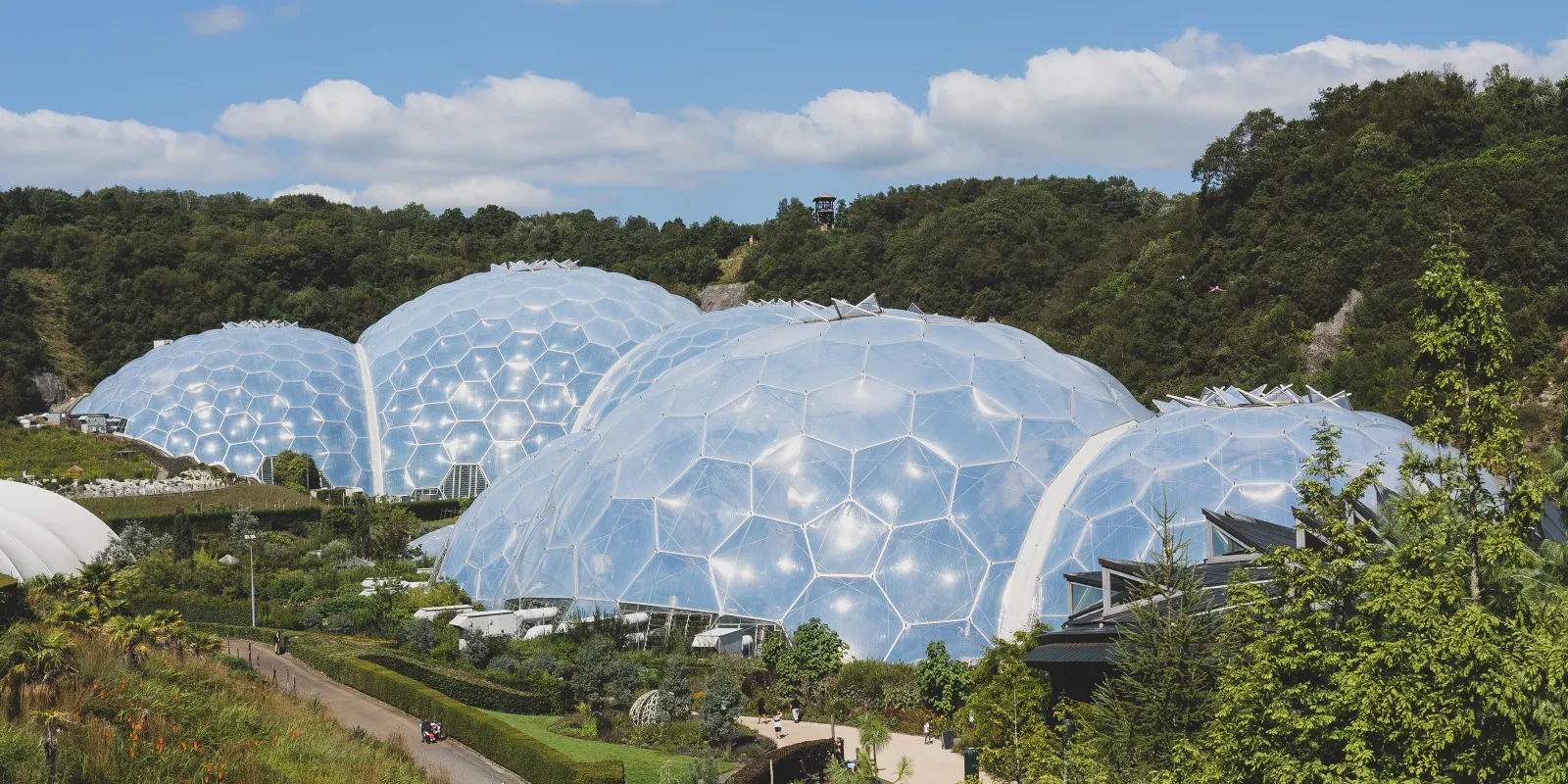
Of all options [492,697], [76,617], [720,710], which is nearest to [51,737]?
[76,617]

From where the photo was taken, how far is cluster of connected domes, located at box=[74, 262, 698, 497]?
57.7 metres

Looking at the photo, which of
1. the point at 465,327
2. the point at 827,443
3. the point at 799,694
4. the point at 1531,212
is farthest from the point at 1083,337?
the point at 799,694

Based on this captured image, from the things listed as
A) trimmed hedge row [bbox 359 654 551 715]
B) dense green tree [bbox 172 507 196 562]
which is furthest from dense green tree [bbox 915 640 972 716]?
dense green tree [bbox 172 507 196 562]

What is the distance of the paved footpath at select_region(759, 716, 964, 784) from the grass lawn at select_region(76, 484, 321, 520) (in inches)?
1280

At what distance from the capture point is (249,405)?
195 ft

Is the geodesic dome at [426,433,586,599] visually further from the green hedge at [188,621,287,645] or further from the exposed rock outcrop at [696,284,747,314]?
the exposed rock outcrop at [696,284,747,314]

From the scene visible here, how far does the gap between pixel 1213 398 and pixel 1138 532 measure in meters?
6.45

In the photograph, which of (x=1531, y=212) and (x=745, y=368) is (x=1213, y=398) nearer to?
(x=745, y=368)

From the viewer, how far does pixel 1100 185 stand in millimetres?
93750

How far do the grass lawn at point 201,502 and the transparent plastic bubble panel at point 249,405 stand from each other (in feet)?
9.81

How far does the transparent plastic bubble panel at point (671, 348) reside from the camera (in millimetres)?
52031

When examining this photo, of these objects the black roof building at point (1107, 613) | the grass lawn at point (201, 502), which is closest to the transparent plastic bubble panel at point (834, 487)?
the black roof building at point (1107, 613)

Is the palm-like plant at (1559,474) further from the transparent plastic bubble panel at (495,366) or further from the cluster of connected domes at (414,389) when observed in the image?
the cluster of connected domes at (414,389)

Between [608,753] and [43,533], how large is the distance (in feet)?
95.7
